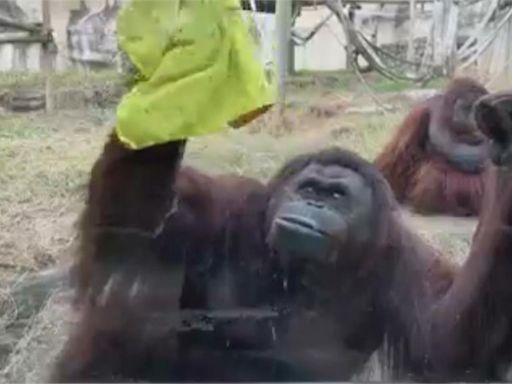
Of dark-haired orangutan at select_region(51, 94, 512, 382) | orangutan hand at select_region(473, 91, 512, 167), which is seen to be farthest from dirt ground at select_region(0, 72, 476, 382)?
orangutan hand at select_region(473, 91, 512, 167)

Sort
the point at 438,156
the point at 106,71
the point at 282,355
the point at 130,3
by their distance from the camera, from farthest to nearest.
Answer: the point at 438,156 → the point at 282,355 → the point at 106,71 → the point at 130,3

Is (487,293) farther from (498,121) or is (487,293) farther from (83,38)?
(83,38)

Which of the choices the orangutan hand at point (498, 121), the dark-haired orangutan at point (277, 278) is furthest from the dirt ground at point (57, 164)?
the orangutan hand at point (498, 121)

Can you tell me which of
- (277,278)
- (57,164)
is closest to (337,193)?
(277,278)

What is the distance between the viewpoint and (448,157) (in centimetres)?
189

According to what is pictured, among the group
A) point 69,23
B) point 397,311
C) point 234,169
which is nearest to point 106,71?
point 69,23

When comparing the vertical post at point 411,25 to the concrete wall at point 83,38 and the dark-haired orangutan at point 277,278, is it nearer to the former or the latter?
the concrete wall at point 83,38

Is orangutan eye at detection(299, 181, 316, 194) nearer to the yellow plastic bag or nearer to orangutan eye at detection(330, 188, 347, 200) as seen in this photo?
orangutan eye at detection(330, 188, 347, 200)

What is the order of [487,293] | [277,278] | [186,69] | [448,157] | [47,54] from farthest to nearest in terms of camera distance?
[448,157] → [487,293] → [277,278] → [47,54] → [186,69]

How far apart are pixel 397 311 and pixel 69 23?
58 centimetres

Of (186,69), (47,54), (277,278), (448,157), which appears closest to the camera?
(186,69)

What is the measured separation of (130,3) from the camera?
1.31 metres

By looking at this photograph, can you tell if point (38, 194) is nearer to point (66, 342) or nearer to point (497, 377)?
point (66, 342)

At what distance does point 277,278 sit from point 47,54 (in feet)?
1.30
